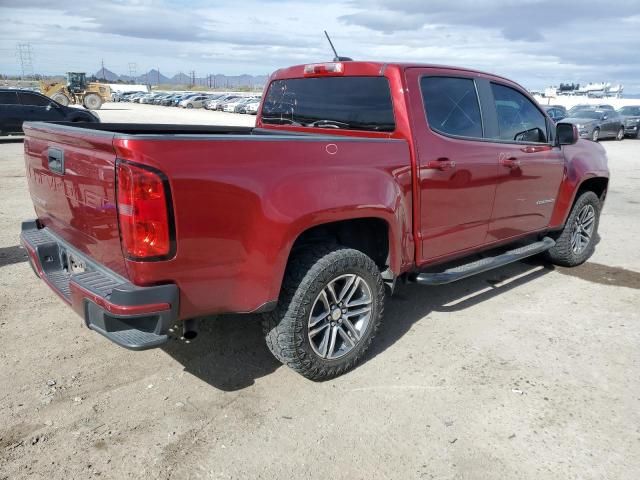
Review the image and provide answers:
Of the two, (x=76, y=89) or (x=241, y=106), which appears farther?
(x=241, y=106)

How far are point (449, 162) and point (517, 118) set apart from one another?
1.31 metres

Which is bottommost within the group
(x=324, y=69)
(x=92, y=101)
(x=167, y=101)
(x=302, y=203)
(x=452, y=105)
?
→ (x=167, y=101)

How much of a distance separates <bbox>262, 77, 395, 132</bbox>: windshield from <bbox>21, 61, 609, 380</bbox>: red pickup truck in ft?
0.04

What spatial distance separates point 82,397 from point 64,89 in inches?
1716

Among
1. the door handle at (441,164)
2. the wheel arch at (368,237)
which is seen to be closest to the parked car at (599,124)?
the door handle at (441,164)

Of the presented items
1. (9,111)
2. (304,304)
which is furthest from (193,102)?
(304,304)

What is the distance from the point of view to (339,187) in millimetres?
3018

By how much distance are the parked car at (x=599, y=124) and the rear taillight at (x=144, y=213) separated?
2339cm

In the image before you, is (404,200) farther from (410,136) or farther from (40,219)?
(40,219)

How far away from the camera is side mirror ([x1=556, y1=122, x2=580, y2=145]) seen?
4.90 m

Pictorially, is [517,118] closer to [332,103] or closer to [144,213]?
[332,103]

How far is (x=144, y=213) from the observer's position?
2363 mm

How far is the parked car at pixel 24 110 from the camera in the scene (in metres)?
16.0

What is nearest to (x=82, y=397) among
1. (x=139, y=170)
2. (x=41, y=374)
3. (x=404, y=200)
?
(x=41, y=374)
